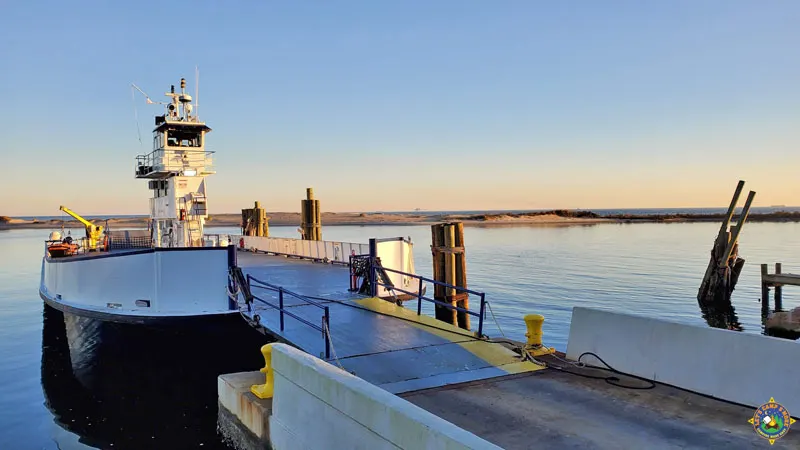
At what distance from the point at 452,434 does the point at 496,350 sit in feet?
17.8

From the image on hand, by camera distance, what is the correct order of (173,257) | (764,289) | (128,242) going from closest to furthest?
(173,257), (764,289), (128,242)

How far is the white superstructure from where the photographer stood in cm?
2022

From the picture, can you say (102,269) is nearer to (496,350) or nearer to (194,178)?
(194,178)

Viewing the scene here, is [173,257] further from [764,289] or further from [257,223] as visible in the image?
[764,289]

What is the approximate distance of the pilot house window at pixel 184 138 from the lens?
67.5ft

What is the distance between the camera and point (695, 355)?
7637 millimetres

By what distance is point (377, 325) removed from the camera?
1153 cm

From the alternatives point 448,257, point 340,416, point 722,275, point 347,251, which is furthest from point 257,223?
point 340,416

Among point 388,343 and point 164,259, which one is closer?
point 388,343

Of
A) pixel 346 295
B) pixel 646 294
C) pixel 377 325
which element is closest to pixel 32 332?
pixel 346 295

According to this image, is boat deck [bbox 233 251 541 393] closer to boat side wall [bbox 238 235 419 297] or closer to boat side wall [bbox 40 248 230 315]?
boat side wall [bbox 40 248 230 315]

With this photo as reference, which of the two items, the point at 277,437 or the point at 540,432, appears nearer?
the point at 540,432

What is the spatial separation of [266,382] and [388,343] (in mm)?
2532

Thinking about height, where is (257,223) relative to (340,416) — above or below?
above
